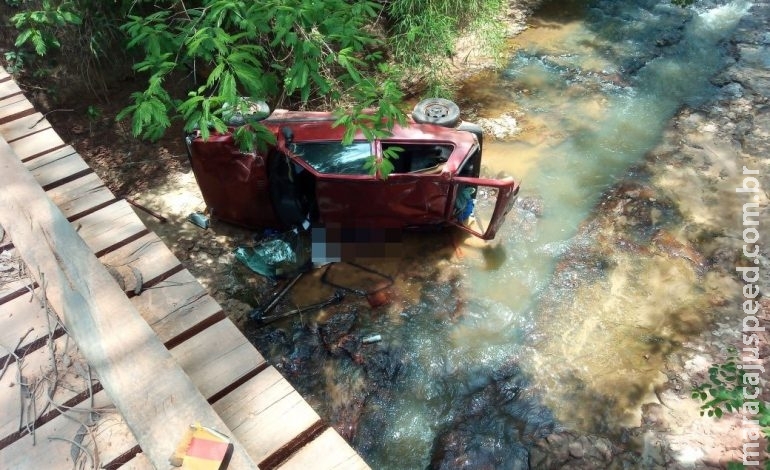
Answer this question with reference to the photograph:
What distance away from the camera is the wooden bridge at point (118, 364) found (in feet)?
5.27

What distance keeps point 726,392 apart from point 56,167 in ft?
16.6

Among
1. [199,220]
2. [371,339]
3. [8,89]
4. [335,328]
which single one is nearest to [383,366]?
[371,339]

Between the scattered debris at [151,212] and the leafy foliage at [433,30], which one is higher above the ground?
the leafy foliage at [433,30]

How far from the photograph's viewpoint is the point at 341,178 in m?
4.77

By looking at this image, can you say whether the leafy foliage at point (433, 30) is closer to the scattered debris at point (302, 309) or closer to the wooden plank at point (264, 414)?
the scattered debris at point (302, 309)

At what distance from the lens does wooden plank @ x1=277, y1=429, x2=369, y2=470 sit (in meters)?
1.61

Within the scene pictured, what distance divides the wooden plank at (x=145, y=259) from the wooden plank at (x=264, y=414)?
696 mm

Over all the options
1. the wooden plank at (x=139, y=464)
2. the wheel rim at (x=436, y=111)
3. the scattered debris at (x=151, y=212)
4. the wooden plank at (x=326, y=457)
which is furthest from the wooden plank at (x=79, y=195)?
the wheel rim at (x=436, y=111)

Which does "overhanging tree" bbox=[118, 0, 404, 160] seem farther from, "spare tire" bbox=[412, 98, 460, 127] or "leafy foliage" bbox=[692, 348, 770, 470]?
"leafy foliage" bbox=[692, 348, 770, 470]

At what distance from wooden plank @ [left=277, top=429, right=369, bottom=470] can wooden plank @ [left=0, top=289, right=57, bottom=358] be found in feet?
3.61

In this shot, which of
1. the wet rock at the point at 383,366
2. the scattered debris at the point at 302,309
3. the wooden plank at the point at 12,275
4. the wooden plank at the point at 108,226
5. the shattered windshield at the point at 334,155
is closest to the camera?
the wooden plank at the point at 12,275

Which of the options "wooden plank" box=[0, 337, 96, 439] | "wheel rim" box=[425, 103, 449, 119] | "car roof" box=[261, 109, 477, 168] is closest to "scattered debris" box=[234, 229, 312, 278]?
"car roof" box=[261, 109, 477, 168]

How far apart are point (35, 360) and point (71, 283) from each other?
0.30 m

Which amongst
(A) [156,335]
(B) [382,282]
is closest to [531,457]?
(B) [382,282]
